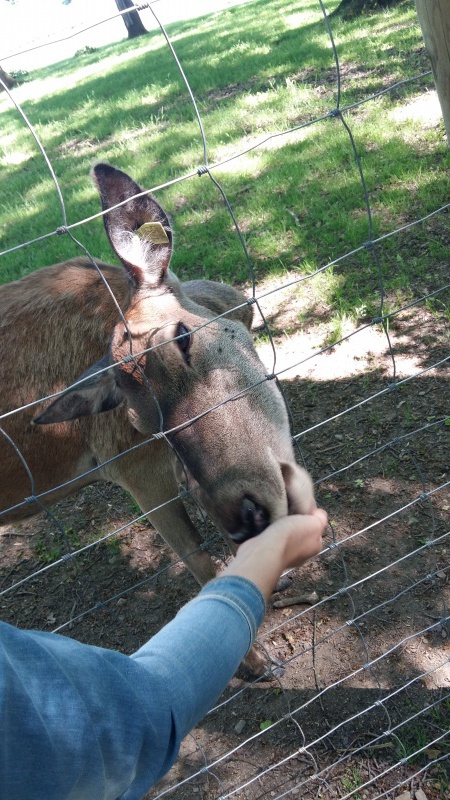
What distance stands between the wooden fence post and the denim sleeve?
1.95 metres

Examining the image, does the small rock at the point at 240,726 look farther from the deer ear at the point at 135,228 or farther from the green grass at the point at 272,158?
the green grass at the point at 272,158

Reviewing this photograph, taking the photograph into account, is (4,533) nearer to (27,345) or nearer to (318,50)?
(27,345)

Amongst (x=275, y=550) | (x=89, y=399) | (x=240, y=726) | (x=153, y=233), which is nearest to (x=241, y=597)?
(x=275, y=550)

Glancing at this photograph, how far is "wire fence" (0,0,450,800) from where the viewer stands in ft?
9.58

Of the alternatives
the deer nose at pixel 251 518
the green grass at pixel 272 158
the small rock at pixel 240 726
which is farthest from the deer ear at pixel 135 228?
the green grass at pixel 272 158

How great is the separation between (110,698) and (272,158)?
23.9 ft

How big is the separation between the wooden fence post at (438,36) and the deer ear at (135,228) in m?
1.22

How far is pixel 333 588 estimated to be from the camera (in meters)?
3.82

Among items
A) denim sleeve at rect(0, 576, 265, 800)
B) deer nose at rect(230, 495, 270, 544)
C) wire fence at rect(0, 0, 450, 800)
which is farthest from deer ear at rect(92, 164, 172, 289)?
denim sleeve at rect(0, 576, 265, 800)

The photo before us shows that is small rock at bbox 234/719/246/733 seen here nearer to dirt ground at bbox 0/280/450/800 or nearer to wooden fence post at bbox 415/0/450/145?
dirt ground at bbox 0/280/450/800

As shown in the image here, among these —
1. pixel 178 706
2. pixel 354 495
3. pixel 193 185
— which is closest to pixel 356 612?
pixel 354 495

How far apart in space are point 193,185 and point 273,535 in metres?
6.70

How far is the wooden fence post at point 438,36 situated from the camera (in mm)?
2373

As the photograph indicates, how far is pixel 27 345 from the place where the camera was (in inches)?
143
